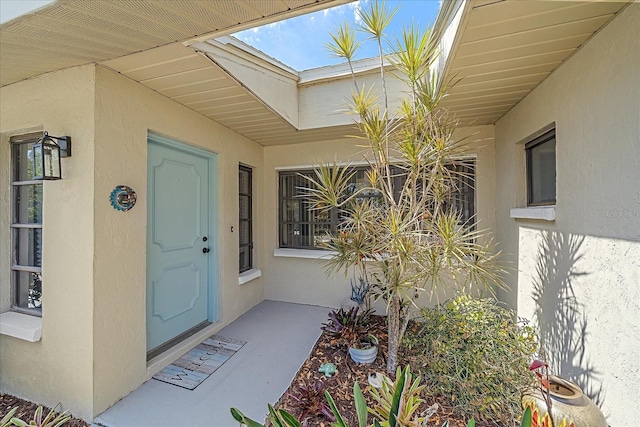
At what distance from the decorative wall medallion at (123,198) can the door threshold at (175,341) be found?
Answer: 5.42ft

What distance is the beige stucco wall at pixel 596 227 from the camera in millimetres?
1787

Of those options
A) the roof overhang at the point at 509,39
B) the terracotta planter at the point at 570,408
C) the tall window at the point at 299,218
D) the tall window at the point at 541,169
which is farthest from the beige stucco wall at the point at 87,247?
the tall window at the point at 541,169

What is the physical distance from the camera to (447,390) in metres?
2.33

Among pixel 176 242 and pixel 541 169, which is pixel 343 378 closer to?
pixel 176 242

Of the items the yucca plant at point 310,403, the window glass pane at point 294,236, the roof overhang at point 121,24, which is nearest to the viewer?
the roof overhang at point 121,24

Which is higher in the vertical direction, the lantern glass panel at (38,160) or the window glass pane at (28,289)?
the lantern glass panel at (38,160)

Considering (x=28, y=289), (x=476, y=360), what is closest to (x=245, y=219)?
(x=28, y=289)

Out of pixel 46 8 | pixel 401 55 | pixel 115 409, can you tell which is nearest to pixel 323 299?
pixel 115 409

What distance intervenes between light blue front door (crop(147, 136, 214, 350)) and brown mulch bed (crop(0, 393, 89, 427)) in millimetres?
802

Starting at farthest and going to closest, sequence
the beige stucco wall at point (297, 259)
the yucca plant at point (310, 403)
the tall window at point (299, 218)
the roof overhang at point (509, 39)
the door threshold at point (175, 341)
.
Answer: the tall window at point (299, 218)
the beige stucco wall at point (297, 259)
the door threshold at point (175, 341)
the yucca plant at point (310, 403)
the roof overhang at point (509, 39)

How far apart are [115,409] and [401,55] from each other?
4022 millimetres

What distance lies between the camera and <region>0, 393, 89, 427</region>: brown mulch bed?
7.59 ft

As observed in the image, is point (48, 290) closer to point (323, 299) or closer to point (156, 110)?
point (156, 110)

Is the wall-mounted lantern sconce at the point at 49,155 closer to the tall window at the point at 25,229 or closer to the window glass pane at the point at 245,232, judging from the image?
the tall window at the point at 25,229
